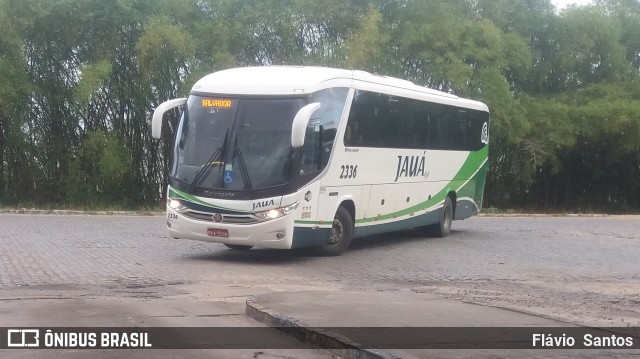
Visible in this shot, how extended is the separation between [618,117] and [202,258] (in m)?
28.7

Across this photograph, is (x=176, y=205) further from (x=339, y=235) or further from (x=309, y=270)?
(x=339, y=235)

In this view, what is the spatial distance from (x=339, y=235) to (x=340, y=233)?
42 mm

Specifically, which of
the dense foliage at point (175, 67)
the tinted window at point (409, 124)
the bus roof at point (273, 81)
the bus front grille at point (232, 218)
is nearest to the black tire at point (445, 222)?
the tinted window at point (409, 124)

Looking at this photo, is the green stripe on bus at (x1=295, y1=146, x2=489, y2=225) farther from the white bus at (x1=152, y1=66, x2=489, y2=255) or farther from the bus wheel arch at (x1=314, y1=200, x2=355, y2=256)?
the bus wheel arch at (x1=314, y1=200, x2=355, y2=256)

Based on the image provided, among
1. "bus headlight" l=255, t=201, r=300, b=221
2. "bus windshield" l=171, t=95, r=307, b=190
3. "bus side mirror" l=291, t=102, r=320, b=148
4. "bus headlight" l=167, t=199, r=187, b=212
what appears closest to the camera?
"bus side mirror" l=291, t=102, r=320, b=148

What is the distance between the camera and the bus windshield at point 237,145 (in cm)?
Answer: 1605

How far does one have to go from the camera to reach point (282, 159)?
1606 centimetres

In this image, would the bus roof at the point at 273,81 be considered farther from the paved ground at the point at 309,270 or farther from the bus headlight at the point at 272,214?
the paved ground at the point at 309,270

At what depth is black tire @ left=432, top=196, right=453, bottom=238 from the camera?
23006mm

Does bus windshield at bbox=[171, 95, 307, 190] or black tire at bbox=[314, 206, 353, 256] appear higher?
bus windshield at bbox=[171, 95, 307, 190]

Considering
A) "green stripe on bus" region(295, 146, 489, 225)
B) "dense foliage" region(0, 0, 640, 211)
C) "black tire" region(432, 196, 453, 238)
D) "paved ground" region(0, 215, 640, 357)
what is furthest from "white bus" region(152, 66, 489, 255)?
"dense foliage" region(0, 0, 640, 211)

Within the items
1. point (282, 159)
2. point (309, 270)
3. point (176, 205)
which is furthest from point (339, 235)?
point (176, 205)

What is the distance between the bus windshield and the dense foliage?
17.7 meters

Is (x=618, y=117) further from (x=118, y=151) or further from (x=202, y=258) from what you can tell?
(x=202, y=258)
